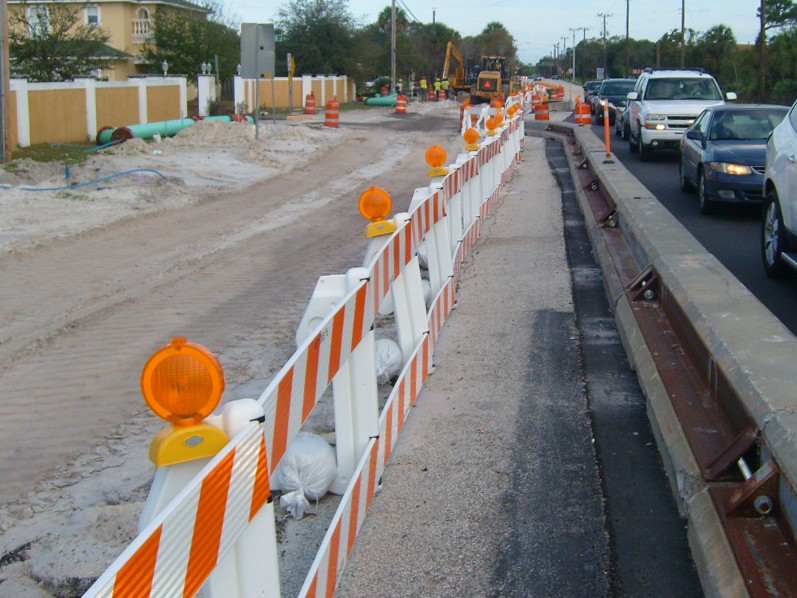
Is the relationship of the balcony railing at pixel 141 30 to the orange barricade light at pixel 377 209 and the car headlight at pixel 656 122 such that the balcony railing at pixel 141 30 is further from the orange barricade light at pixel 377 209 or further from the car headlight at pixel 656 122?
the orange barricade light at pixel 377 209

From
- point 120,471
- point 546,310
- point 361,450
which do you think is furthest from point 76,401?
point 546,310

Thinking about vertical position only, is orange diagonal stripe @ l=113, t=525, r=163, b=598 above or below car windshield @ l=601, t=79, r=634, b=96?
below

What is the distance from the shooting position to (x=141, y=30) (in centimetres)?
6116

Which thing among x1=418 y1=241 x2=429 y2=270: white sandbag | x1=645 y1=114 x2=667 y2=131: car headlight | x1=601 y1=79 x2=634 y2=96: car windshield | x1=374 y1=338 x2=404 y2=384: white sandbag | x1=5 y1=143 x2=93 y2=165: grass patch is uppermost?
x1=601 y1=79 x2=634 y2=96: car windshield

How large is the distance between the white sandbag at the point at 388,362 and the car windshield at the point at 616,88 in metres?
38.1

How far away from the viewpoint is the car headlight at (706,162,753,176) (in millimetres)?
13930

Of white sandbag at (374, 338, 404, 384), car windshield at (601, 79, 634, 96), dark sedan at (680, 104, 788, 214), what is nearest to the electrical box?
dark sedan at (680, 104, 788, 214)

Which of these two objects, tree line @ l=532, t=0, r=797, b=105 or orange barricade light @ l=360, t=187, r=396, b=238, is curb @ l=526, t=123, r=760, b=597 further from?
tree line @ l=532, t=0, r=797, b=105

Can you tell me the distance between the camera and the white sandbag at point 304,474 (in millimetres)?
4824

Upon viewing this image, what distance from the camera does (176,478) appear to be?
2623mm

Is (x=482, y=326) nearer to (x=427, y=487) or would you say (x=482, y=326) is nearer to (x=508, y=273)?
(x=508, y=273)

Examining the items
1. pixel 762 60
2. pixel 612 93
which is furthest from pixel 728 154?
pixel 762 60

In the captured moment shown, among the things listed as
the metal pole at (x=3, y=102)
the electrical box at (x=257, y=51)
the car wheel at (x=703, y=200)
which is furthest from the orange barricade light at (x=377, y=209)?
the electrical box at (x=257, y=51)

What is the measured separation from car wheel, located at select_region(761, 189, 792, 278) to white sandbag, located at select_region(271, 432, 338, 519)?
612 cm
